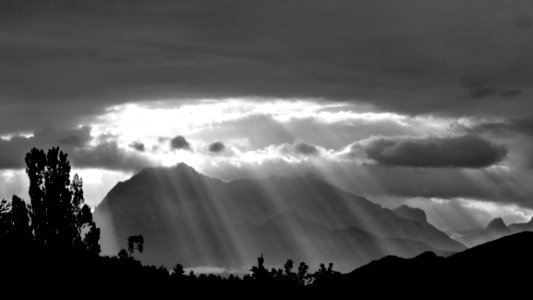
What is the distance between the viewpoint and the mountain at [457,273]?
46906mm

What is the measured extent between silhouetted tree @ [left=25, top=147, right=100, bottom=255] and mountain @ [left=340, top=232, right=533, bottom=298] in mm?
61821

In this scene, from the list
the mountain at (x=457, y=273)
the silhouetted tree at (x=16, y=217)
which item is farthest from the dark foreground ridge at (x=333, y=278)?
the silhouetted tree at (x=16, y=217)

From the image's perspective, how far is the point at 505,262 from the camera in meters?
52.1

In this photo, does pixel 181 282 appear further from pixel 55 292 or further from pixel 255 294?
pixel 55 292

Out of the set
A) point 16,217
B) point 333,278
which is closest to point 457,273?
point 333,278

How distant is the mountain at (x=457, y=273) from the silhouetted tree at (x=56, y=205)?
61.8m

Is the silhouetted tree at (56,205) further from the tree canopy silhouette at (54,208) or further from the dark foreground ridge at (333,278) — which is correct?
the dark foreground ridge at (333,278)

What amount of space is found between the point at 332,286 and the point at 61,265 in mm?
18779

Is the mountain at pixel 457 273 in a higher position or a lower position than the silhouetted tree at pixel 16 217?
lower

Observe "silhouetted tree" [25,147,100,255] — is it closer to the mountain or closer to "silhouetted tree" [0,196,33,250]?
"silhouetted tree" [0,196,33,250]

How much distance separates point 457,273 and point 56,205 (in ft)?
248

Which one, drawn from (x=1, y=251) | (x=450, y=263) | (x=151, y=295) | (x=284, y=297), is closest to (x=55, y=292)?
(x=151, y=295)

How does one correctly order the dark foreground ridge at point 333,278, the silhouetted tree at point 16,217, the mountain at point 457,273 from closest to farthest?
the mountain at point 457,273 → the dark foreground ridge at point 333,278 → the silhouetted tree at point 16,217

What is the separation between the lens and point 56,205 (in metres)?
114
